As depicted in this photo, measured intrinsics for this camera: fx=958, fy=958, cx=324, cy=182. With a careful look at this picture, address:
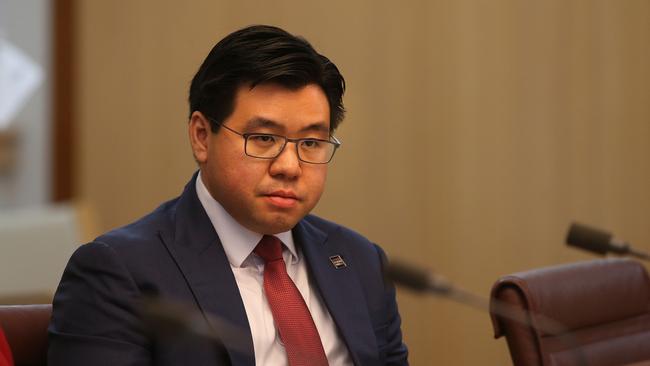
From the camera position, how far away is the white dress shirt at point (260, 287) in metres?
2.04

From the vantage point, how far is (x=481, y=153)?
175 inches

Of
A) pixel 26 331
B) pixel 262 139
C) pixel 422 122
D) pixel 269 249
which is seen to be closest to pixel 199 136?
pixel 262 139

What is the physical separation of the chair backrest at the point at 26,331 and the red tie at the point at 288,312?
1.54 ft

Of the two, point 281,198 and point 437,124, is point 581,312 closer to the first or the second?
point 281,198

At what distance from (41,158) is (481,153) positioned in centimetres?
212

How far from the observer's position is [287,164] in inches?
79.7

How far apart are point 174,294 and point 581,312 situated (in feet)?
3.39

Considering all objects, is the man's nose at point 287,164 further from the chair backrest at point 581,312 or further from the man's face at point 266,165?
the chair backrest at point 581,312

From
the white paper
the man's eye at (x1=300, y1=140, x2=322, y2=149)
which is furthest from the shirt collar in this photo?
the white paper

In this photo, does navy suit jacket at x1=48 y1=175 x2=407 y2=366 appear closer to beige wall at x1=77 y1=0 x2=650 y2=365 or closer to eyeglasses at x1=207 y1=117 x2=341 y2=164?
eyeglasses at x1=207 y1=117 x2=341 y2=164

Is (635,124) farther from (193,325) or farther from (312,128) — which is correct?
(193,325)

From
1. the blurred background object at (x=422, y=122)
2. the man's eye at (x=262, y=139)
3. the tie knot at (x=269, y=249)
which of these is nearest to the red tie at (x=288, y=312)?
the tie knot at (x=269, y=249)

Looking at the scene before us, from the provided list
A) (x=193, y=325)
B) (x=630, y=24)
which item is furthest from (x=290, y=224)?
(x=630, y=24)

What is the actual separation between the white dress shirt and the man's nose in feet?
0.57
